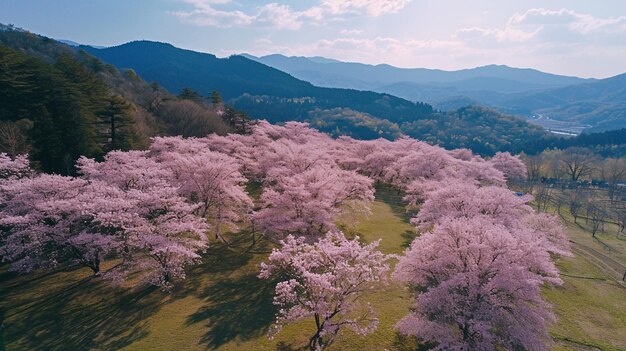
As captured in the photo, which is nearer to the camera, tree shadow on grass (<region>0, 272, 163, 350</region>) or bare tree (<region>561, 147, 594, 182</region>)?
tree shadow on grass (<region>0, 272, 163, 350</region>)

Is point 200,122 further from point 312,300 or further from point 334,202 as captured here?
point 312,300

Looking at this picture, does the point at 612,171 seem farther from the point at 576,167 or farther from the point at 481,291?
the point at 481,291

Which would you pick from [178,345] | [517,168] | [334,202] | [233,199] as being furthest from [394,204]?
[517,168]

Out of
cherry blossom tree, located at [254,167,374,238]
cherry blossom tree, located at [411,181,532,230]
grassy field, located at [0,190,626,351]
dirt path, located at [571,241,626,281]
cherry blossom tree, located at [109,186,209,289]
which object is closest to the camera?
grassy field, located at [0,190,626,351]

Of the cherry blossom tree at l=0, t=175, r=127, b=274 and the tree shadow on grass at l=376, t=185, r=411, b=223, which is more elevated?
the cherry blossom tree at l=0, t=175, r=127, b=274

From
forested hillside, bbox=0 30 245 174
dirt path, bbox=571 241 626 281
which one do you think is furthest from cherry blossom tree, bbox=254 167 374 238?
→ dirt path, bbox=571 241 626 281

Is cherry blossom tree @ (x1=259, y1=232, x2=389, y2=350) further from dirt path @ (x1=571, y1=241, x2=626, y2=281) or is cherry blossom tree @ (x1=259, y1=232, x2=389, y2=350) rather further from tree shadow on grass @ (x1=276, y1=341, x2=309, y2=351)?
dirt path @ (x1=571, y1=241, x2=626, y2=281)

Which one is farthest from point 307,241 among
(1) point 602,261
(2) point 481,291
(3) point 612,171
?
(3) point 612,171
